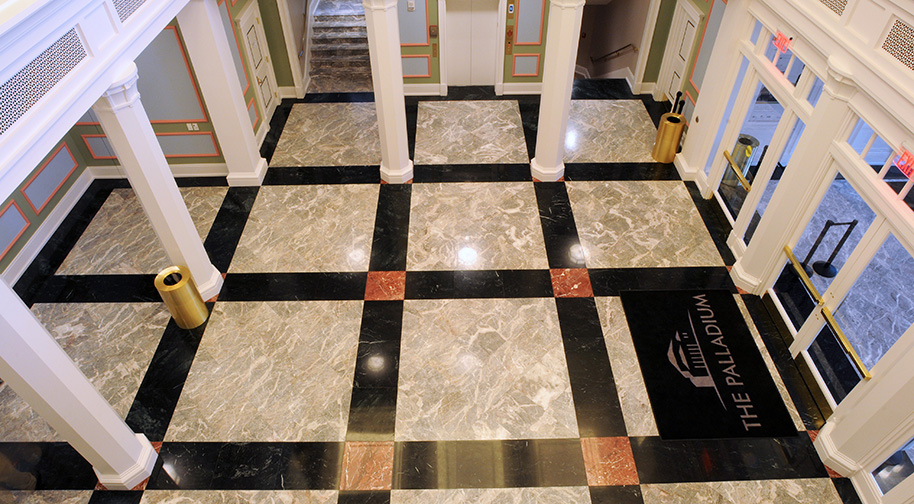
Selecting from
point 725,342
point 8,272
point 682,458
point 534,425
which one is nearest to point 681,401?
point 682,458

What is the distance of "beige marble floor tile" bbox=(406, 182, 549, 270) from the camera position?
653 centimetres

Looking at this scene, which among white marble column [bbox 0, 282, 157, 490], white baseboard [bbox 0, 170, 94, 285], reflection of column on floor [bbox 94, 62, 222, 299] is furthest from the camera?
white baseboard [bbox 0, 170, 94, 285]

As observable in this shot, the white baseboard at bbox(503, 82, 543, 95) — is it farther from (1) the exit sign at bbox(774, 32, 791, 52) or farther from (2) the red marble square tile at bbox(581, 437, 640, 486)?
(2) the red marble square tile at bbox(581, 437, 640, 486)

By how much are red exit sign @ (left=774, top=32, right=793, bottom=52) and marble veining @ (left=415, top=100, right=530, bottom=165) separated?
3.45 m

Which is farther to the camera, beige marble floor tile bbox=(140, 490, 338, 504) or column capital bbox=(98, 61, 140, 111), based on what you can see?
beige marble floor tile bbox=(140, 490, 338, 504)

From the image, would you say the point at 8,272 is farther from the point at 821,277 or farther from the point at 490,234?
the point at 821,277

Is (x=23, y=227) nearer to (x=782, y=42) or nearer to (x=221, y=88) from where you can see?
(x=221, y=88)

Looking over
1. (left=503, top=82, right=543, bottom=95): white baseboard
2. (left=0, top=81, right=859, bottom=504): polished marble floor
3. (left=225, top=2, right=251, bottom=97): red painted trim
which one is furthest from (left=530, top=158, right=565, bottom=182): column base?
(left=225, top=2, right=251, bottom=97): red painted trim

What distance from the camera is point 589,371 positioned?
5387 millimetres

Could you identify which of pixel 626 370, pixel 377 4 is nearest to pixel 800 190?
pixel 626 370

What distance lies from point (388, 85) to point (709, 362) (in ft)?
15.5

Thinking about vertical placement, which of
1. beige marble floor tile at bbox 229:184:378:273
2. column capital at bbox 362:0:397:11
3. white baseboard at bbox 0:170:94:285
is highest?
column capital at bbox 362:0:397:11

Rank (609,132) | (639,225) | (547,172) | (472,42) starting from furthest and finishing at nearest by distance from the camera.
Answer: (472,42) < (609,132) < (547,172) < (639,225)

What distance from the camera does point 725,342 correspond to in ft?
18.4
